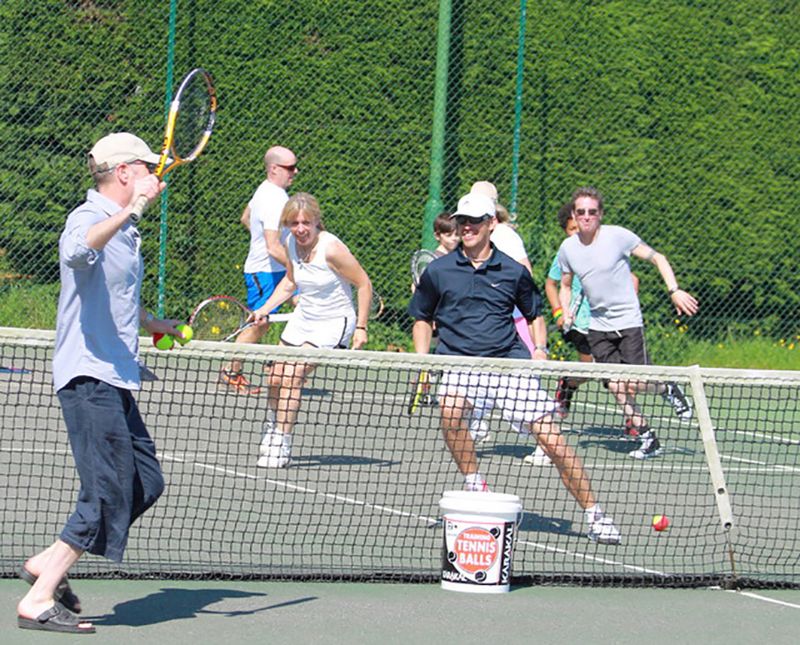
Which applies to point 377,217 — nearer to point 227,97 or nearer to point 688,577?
point 227,97

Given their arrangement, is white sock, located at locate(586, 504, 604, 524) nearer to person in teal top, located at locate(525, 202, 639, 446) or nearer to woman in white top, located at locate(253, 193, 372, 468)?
woman in white top, located at locate(253, 193, 372, 468)

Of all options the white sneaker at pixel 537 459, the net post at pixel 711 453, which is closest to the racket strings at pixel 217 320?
the white sneaker at pixel 537 459

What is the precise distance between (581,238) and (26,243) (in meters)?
5.91

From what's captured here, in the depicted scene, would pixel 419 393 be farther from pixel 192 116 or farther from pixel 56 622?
pixel 56 622

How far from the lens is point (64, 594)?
5.43m

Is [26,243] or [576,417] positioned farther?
[26,243]

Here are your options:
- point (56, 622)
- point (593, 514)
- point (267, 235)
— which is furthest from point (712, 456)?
point (267, 235)

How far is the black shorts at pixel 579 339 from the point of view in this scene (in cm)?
1078

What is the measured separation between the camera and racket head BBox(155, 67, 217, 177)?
7430mm

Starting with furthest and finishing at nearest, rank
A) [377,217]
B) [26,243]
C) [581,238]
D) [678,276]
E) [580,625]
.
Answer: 1. [678,276]
2. [377,217]
3. [26,243]
4. [581,238]
5. [580,625]

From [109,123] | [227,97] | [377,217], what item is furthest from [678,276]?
[109,123]

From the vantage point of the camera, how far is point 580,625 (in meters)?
5.83

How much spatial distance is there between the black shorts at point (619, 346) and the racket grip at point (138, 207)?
5.73 metres

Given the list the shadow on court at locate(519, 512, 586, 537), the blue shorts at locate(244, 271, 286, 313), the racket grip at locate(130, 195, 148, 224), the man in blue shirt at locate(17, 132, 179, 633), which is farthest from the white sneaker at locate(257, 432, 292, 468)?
the racket grip at locate(130, 195, 148, 224)
